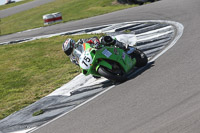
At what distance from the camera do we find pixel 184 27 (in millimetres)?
12469

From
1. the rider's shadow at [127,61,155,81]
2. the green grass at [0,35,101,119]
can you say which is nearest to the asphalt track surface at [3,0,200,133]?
the rider's shadow at [127,61,155,81]

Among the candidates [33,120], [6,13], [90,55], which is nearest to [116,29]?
[90,55]

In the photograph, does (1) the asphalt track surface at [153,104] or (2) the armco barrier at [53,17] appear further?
(2) the armco barrier at [53,17]

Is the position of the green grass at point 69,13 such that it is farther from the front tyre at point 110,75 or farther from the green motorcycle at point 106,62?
the front tyre at point 110,75

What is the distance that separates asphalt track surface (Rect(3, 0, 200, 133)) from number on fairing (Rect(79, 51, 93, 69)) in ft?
2.74

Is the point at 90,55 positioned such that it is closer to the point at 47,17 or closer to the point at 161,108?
the point at 161,108

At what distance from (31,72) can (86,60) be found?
4486 mm

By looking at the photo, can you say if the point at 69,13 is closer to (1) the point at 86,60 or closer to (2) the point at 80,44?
(2) the point at 80,44

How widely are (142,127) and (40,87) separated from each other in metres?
5.46

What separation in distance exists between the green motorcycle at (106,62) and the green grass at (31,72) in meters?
1.80

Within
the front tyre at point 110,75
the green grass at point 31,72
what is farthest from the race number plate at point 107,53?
the green grass at point 31,72

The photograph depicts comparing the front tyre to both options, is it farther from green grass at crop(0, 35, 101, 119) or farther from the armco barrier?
the armco barrier

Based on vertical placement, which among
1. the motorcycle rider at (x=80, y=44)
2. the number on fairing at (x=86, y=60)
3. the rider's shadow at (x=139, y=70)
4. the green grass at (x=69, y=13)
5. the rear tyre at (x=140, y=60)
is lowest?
the green grass at (x=69, y=13)

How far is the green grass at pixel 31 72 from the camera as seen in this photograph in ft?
32.0
